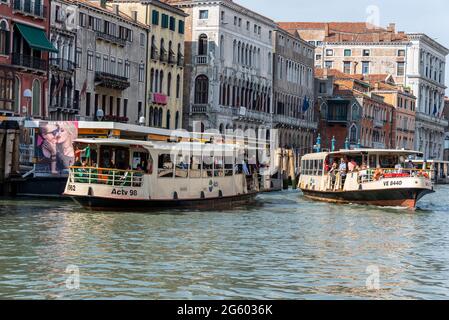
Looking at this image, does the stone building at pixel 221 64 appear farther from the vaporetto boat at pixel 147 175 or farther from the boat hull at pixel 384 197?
the vaporetto boat at pixel 147 175

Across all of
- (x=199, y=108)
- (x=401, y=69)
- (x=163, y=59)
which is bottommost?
(x=199, y=108)

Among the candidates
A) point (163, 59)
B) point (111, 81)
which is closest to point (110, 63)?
point (111, 81)

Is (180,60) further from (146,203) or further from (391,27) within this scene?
(391,27)

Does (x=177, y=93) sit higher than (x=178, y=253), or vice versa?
(x=177, y=93)

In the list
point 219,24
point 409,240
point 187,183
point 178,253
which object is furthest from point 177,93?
point 178,253

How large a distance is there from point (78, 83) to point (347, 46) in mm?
67336

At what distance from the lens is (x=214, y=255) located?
20.3m

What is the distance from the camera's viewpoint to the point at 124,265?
725 inches

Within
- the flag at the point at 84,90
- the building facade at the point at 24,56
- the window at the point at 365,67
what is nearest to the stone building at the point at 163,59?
the flag at the point at 84,90

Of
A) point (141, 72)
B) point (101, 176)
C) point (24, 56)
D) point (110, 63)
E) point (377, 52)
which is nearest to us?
point (101, 176)

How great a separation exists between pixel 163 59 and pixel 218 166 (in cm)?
2944

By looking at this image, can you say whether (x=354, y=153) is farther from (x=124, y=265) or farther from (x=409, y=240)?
(x=124, y=265)

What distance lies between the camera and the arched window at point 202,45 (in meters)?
70.2

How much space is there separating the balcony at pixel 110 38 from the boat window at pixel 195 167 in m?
23.0
